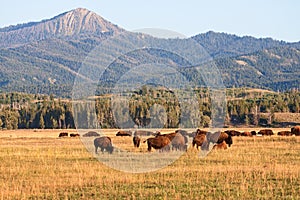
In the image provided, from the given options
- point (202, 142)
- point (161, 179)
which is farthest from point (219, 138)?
point (161, 179)

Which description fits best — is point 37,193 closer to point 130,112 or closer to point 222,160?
point 222,160

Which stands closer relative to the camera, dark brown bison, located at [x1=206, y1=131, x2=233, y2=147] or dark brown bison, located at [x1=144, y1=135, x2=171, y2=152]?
dark brown bison, located at [x1=144, y1=135, x2=171, y2=152]

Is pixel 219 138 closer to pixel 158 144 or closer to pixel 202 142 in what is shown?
pixel 202 142

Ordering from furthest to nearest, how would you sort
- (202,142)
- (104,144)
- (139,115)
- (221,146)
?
(139,115), (221,146), (202,142), (104,144)

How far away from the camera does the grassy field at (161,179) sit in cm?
1925

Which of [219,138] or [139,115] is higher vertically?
[139,115]

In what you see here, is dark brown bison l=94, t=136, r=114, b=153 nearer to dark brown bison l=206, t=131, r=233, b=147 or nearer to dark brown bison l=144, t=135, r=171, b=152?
dark brown bison l=144, t=135, r=171, b=152

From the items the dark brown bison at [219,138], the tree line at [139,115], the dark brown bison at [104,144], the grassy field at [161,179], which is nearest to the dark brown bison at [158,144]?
the dark brown bison at [104,144]

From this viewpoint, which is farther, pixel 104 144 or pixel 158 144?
pixel 104 144

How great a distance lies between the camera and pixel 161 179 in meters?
23.0

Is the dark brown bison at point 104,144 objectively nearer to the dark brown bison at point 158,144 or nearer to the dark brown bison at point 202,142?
the dark brown bison at point 158,144

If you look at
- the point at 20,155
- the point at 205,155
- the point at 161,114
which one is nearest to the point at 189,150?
the point at 205,155

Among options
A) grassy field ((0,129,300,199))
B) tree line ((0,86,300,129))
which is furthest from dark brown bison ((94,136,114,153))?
tree line ((0,86,300,129))

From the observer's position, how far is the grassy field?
19250 millimetres
